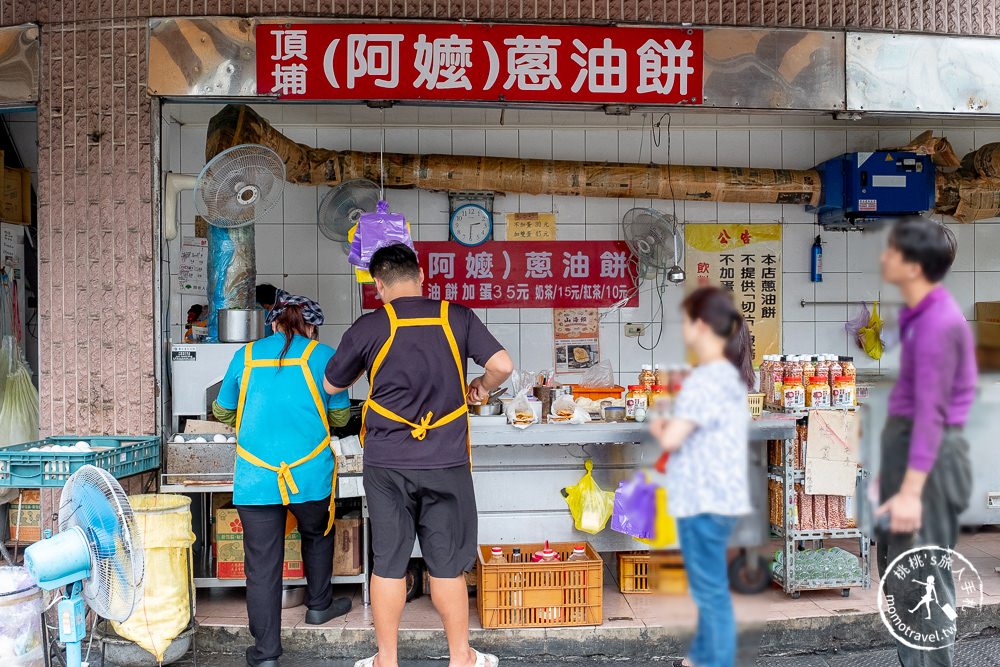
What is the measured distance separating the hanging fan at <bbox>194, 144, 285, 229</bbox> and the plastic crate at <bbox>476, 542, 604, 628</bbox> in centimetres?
224

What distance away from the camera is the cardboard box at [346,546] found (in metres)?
4.65

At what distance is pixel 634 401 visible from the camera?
4.06 metres

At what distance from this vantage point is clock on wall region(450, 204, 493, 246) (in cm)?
705

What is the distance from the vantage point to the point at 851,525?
4629mm

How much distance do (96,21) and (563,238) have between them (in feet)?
12.7

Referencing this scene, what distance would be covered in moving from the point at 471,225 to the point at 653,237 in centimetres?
149

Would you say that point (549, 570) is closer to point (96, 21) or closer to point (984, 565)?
point (984, 565)

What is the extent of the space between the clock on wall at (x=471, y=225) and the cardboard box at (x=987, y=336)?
6003 millimetres

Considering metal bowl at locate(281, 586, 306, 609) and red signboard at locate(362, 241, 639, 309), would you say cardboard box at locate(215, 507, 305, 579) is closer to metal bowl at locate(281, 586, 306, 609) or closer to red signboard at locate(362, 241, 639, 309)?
metal bowl at locate(281, 586, 306, 609)

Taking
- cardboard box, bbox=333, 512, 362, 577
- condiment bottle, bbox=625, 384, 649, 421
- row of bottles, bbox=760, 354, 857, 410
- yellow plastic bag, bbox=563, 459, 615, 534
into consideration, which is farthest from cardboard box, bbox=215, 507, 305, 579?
row of bottles, bbox=760, 354, 857, 410

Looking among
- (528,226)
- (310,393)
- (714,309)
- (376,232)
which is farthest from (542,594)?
(528,226)

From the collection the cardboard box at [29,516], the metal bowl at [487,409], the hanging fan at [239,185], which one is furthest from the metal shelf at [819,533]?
the cardboard box at [29,516]

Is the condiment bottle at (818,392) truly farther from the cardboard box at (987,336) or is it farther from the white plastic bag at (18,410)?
the white plastic bag at (18,410)

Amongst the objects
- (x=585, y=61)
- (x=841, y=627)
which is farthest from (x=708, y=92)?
(x=841, y=627)
